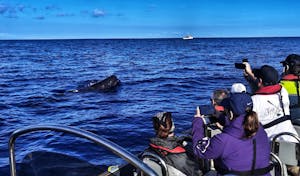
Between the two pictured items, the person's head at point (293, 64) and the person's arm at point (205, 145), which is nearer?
the person's arm at point (205, 145)

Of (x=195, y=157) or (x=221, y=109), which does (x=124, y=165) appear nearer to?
(x=195, y=157)

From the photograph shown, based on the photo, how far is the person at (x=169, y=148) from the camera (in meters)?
4.42

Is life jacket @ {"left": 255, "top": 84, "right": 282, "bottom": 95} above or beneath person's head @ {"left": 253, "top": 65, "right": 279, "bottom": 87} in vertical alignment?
beneath

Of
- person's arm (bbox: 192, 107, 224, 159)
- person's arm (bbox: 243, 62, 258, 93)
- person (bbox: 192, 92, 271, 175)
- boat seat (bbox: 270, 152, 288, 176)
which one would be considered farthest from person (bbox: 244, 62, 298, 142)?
person (bbox: 192, 92, 271, 175)

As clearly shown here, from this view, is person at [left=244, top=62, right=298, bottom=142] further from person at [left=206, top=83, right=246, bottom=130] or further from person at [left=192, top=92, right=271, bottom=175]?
person at [left=192, top=92, right=271, bottom=175]

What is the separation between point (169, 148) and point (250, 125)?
104cm

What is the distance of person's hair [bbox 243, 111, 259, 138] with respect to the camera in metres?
3.88

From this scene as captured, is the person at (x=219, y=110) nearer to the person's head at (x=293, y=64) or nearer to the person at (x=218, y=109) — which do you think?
the person at (x=218, y=109)

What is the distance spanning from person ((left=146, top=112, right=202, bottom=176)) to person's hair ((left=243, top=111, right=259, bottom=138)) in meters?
0.92

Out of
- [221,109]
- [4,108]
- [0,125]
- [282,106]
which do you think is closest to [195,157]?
[221,109]

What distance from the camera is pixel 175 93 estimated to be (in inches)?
925

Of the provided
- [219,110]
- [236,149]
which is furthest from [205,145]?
[219,110]

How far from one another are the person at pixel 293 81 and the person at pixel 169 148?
9.76ft

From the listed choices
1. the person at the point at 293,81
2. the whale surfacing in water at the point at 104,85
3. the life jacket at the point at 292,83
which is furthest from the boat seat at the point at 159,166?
the whale surfacing in water at the point at 104,85
